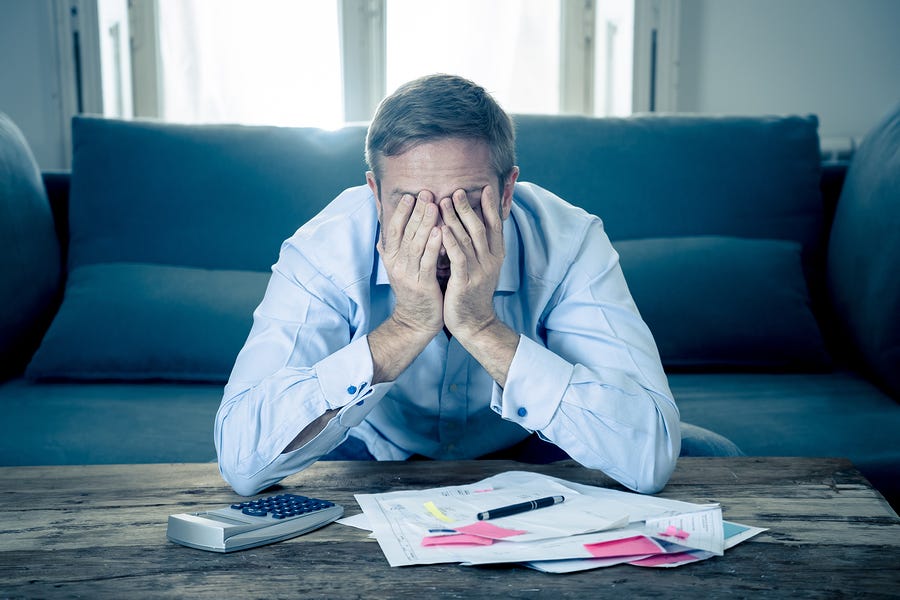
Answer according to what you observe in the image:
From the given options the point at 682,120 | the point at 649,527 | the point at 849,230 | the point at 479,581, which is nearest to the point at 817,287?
the point at 849,230

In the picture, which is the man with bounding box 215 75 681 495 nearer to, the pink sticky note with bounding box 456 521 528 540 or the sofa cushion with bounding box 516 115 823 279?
the pink sticky note with bounding box 456 521 528 540

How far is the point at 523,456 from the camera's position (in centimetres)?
149

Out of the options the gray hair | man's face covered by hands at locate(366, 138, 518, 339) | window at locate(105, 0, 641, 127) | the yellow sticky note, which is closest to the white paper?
the yellow sticky note

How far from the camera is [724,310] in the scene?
79.7 inches

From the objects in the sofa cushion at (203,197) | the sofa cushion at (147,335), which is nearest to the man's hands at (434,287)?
the sofa cushion at (147,335)

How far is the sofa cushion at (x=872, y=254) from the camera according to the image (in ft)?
6.07

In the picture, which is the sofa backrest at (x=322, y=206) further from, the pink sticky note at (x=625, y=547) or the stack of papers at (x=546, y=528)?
the pink sticky note at (x=625, y=547)

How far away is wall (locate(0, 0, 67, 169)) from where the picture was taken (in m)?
2.87

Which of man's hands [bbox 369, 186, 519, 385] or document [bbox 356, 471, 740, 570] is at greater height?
man's hands [bbox 369, 186, 519, 385]

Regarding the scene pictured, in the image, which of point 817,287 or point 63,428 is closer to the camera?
point 63,428

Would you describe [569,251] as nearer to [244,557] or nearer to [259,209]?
[244,557]

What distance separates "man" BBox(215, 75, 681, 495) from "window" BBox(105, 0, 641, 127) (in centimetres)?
175

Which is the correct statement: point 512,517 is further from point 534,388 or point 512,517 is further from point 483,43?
point 483,43

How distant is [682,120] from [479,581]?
1806mm
